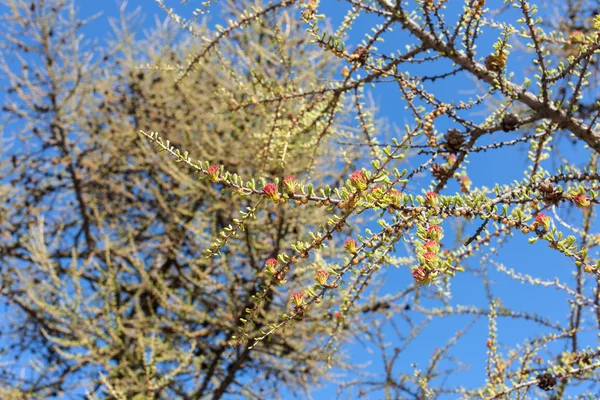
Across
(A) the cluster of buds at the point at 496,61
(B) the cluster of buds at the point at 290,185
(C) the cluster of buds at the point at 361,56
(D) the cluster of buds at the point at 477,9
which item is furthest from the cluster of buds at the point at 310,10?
(B) the cluster of buds at the point at 290,185

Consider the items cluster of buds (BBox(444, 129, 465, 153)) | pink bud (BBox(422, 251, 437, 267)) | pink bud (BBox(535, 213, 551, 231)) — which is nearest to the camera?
pink bud (BBox(422, 251, 437, 267))

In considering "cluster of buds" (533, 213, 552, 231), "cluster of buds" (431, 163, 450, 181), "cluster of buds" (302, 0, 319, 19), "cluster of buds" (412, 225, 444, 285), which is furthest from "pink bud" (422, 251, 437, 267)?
"cluster of buds" (302, 0, 319, 19)

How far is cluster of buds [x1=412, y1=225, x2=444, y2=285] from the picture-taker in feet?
3.23

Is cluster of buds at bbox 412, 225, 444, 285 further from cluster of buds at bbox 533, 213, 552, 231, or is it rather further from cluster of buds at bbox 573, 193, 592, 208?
cluster of buds at bbox 573, 193, 592, 208

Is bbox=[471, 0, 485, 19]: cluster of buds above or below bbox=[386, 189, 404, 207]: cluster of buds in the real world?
above

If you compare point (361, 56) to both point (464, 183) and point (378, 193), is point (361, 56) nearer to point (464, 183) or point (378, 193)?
point (464, 183)

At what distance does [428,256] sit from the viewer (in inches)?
39.0

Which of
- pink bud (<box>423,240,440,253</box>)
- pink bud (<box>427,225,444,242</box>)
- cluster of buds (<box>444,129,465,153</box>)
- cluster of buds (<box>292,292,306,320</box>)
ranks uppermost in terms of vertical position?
cluster of buds (<box>444,129,465,153</box>)

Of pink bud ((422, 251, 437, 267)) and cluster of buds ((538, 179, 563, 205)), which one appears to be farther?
cluster of buds ((538, 179, 563, 205))

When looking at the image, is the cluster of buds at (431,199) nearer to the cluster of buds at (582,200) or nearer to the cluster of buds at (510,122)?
the cluster of buds at (582,200)

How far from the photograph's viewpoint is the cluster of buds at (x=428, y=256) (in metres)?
0.99

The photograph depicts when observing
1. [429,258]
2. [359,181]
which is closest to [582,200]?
[429,258]

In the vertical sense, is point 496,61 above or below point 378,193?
above

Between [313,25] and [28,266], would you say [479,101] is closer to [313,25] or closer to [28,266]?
[313,25]
